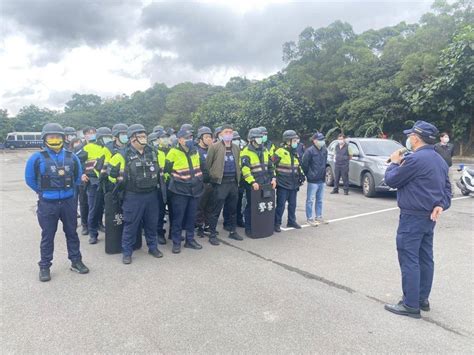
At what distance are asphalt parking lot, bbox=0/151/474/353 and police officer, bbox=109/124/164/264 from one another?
20.3 inches

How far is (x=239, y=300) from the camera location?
3.94 metres

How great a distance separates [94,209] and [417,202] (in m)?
5.00

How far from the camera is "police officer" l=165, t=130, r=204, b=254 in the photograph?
561cm

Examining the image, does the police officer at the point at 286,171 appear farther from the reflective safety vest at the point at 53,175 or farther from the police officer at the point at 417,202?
the reflective safety vest at the point at 53,175

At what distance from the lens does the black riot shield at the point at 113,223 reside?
5.42 m

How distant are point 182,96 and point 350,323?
53466 mm

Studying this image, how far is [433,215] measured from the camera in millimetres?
3445

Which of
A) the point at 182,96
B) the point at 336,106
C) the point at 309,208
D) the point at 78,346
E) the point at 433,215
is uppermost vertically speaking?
the point at 182,96

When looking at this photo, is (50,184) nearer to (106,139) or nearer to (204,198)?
(106,139)

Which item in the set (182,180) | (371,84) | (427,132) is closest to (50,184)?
(182,180)

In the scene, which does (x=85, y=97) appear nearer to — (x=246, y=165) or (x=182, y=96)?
(x=182, y=96)

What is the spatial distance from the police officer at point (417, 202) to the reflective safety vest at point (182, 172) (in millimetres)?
2956

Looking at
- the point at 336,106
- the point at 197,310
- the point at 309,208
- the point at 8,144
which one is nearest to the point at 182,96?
the point at 8,144

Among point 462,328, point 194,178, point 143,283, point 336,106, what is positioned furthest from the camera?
point 336,106
